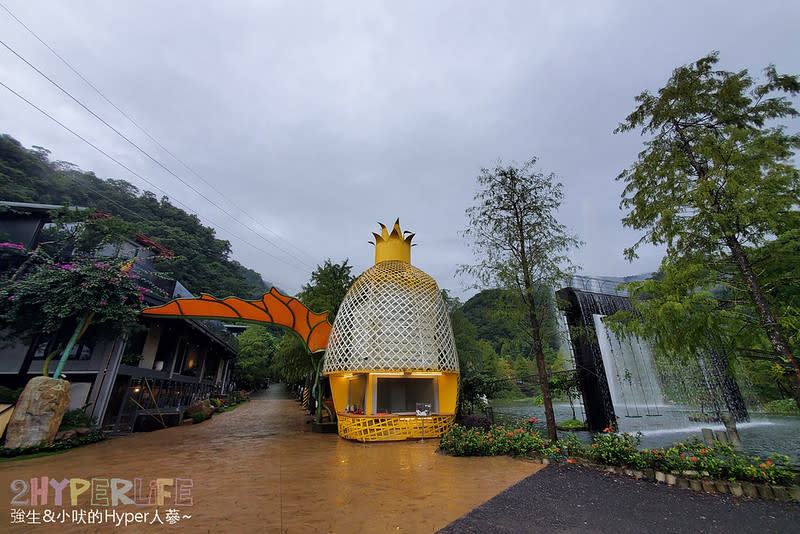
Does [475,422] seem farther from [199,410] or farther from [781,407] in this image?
[781,407]

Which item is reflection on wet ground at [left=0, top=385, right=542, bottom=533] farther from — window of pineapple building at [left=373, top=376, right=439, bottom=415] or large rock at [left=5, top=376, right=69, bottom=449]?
window of pineapple building at [left=373, top=376, right=439, bottom=415]

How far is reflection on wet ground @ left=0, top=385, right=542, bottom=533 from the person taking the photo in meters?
3.30

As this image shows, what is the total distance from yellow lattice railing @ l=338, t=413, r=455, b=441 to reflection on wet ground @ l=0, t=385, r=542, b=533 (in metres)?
0.36

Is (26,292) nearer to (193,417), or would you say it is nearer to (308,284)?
(193,417)

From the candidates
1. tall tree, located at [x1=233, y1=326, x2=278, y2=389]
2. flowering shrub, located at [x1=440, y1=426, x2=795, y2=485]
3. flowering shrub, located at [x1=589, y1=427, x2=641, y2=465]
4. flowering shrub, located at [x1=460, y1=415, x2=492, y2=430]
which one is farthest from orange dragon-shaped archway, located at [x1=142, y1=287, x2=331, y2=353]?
tall tree, located at [x1=233, y1=326, x2=278, y2=389]

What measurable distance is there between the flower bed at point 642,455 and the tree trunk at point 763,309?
1480mm

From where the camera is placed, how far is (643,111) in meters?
6.73

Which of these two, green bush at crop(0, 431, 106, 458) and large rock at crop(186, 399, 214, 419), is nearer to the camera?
green bush at crop(0, 431, 106, 458)

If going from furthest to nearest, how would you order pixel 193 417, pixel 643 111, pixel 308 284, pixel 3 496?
pixel 308 284 → pixel 193 417 → pixel 643 111 → pixel 3 496

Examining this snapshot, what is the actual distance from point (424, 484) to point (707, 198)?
22.0ft

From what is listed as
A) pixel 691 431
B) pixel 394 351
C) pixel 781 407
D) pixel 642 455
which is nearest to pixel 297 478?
pixel 394 351

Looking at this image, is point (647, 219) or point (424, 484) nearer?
point (424, 484)

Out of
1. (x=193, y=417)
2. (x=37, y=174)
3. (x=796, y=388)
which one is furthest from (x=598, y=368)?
(x=37, y=174)

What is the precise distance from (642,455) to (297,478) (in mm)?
5537
